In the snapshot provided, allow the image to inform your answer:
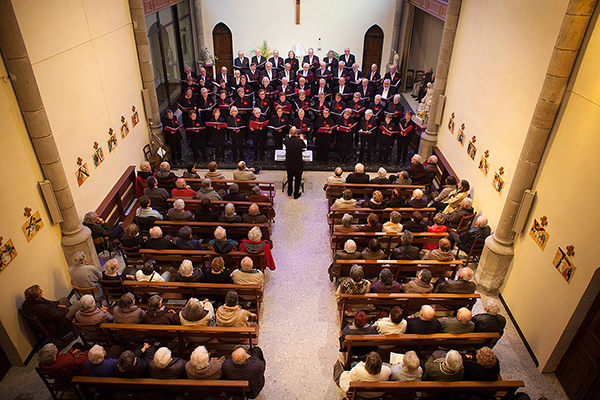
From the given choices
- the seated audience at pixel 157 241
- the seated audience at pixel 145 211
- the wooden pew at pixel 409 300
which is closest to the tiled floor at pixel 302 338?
the wooden pew at pixel 409 300

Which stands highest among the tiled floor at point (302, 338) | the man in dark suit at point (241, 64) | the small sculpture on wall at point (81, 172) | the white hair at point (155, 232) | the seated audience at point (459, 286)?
the man in dark suit at point (241, 64)

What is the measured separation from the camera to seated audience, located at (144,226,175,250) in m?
6.19

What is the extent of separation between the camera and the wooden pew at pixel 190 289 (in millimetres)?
5551

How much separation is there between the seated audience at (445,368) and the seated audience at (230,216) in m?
3.75

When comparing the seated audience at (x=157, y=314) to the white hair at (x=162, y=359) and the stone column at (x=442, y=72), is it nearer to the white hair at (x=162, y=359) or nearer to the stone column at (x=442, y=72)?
the white hair at (x=162, y=359)

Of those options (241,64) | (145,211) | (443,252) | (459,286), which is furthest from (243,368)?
(241,64)

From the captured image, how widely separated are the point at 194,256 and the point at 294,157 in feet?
11.0

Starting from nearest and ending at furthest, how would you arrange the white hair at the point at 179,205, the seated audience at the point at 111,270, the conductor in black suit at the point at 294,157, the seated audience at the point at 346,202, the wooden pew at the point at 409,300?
the wooden pew at the point at 409,300 < the seated audience at the point at 111,270 < the white hair at the point at 179,205 < the seated audience at the point at 346,202 < the conductor in black suit at the point at 294,157

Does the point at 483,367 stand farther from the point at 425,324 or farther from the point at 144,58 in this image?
the point at 144,58

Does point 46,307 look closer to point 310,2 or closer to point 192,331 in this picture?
point 192,331

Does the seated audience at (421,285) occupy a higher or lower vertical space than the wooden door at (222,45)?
lower

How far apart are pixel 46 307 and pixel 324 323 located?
372 cm

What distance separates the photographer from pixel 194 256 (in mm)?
6270

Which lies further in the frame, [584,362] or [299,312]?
[299,312]
